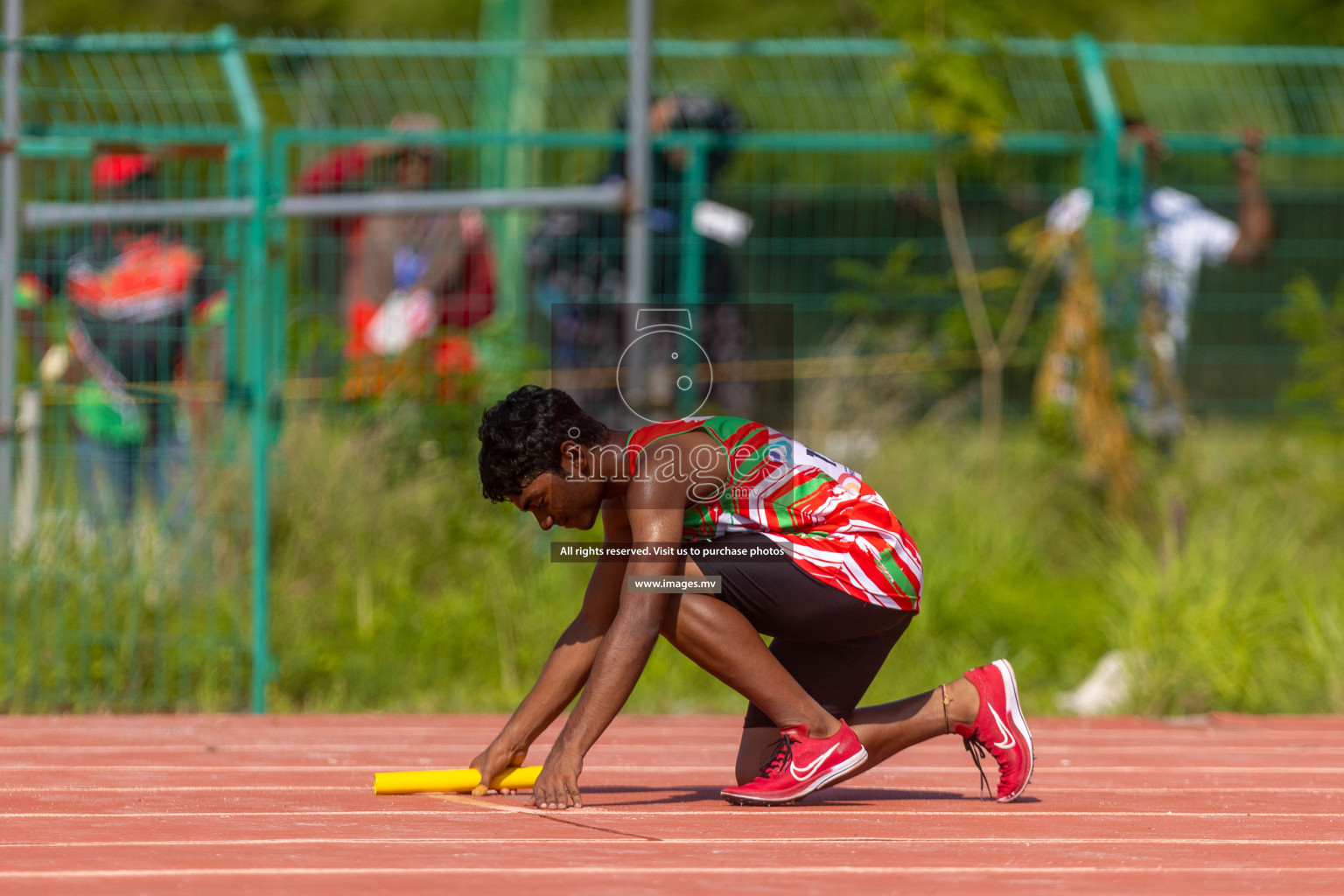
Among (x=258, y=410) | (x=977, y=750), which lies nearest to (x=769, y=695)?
(x=977, y=750)

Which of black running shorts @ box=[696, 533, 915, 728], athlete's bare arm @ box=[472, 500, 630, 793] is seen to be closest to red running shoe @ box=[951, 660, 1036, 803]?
black running shorts @ box=[696, 533, 915, 728]

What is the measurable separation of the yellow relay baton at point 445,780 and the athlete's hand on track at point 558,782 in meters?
0.24

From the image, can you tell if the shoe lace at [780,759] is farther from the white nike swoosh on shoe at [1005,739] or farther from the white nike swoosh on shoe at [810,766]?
the white nike swoosh on shoe at [1005,739]

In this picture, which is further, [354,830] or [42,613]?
[42,613]

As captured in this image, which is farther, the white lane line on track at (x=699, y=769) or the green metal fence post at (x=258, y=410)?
the green metal fence post at (x=258, y=410)

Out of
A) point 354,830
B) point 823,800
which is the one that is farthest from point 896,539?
point 354,830

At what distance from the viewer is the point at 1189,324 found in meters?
9.45

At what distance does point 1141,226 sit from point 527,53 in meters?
3.23

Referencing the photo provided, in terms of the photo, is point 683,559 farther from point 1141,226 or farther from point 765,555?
point 1141,226

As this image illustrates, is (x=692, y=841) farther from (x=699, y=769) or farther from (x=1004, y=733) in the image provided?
(x=699, y=769)

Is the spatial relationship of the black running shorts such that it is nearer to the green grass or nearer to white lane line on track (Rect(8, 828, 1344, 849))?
white lane line on track (Rect(8, 828, 1344, 849))

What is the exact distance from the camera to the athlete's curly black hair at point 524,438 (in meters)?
3.82

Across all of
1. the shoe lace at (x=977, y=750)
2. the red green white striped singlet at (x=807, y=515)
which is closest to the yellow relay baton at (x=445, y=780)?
the red green white striped singlet at (x=807, y=515)

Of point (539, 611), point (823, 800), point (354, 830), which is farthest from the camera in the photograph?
point (539, 611)
